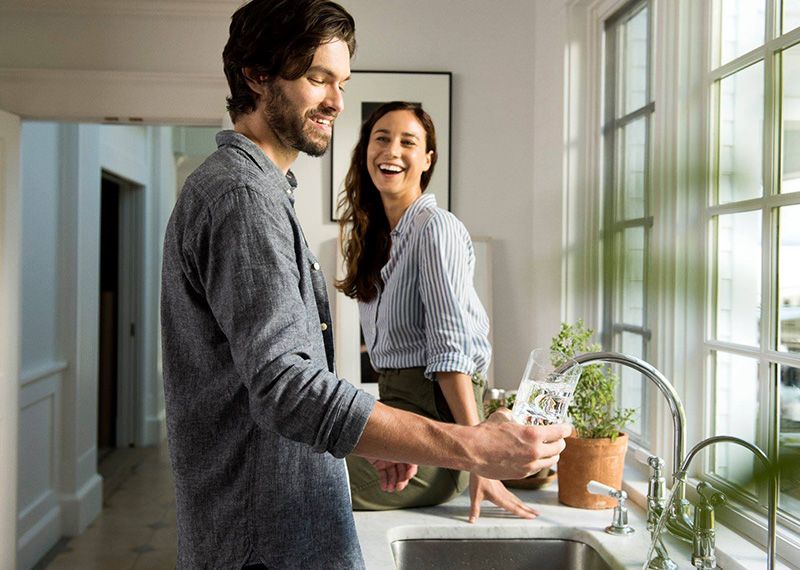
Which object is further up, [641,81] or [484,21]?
[484,21]

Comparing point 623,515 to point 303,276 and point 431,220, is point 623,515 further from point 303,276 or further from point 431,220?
point 303,276

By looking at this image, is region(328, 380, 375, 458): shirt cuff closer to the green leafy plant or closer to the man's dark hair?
the man's dark hair

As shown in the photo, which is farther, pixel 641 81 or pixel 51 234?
pixel 51 234

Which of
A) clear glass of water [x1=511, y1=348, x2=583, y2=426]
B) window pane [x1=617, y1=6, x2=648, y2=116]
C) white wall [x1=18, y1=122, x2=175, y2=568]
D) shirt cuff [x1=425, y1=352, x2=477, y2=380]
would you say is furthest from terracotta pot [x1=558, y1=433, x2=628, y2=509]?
white wall [x1=18, y1=122, x2=175, y2=568]

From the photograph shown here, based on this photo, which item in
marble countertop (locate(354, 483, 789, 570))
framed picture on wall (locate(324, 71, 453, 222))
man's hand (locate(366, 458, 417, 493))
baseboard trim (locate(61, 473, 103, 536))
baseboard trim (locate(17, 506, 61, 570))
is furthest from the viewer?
baseboard trim (locate(61, 473, 103, 536))

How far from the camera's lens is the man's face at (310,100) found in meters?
1.02

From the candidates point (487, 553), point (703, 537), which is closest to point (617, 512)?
point (487, 553)

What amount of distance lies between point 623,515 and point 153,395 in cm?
571

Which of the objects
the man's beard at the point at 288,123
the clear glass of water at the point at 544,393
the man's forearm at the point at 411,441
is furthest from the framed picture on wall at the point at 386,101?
the man's forearm at the point at 411,441

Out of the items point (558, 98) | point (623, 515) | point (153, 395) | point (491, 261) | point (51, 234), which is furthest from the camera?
point (153, 395)

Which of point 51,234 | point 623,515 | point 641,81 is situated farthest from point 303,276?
point 51,234

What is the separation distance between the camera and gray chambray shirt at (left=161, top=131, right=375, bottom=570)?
0.87 metres

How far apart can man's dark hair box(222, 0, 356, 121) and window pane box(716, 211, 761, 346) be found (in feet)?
2.80

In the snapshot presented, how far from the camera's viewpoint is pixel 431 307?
1795 mm
